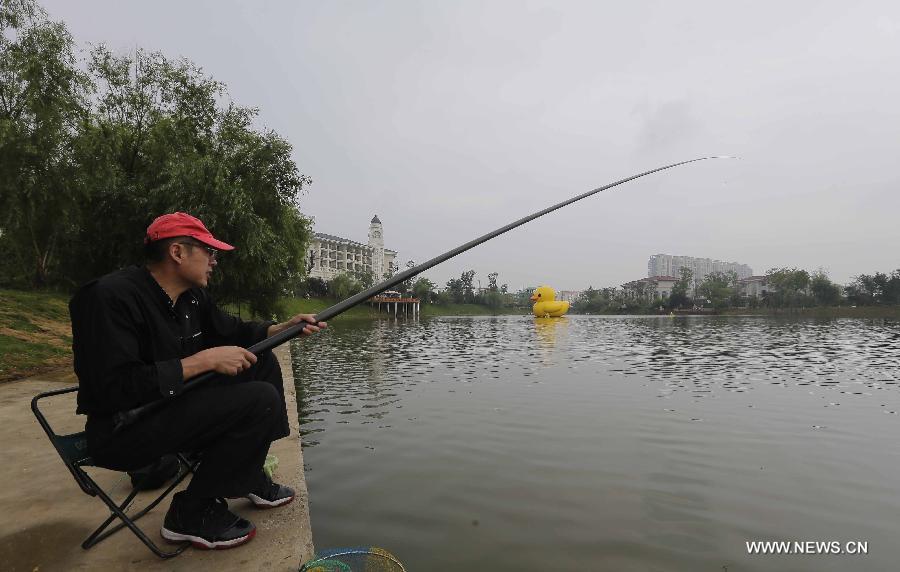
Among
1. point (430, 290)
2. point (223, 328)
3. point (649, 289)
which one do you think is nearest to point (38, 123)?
point (223, 328)

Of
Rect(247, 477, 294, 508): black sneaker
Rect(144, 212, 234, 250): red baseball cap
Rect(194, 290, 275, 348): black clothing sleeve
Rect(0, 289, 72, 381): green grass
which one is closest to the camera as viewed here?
Rect(144, 212, 234, 250): red baseball cap

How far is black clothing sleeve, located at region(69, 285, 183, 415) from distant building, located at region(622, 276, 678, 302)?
478ft

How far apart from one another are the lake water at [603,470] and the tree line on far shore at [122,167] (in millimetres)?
10254

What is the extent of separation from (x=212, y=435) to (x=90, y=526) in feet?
4.39

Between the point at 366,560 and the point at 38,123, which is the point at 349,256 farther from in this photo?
the point at 366,560

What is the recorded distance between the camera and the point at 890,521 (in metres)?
4.47

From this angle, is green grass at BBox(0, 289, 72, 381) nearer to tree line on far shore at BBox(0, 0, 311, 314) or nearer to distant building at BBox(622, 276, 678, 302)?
tree line on far shore at BBox(0, 0, 311, 314)

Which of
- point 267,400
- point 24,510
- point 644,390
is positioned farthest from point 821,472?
point 24,510

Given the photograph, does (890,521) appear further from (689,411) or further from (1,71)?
(1,71)

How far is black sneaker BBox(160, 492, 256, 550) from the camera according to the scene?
3.08 m

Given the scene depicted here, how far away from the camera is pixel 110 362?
2572mm

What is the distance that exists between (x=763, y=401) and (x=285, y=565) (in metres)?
9.93

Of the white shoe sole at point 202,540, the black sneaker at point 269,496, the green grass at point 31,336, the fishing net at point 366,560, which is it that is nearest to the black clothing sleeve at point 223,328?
the black sneaker at point 269,496

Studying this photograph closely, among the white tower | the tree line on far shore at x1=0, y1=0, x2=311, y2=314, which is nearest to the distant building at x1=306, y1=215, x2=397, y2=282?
the white tower
